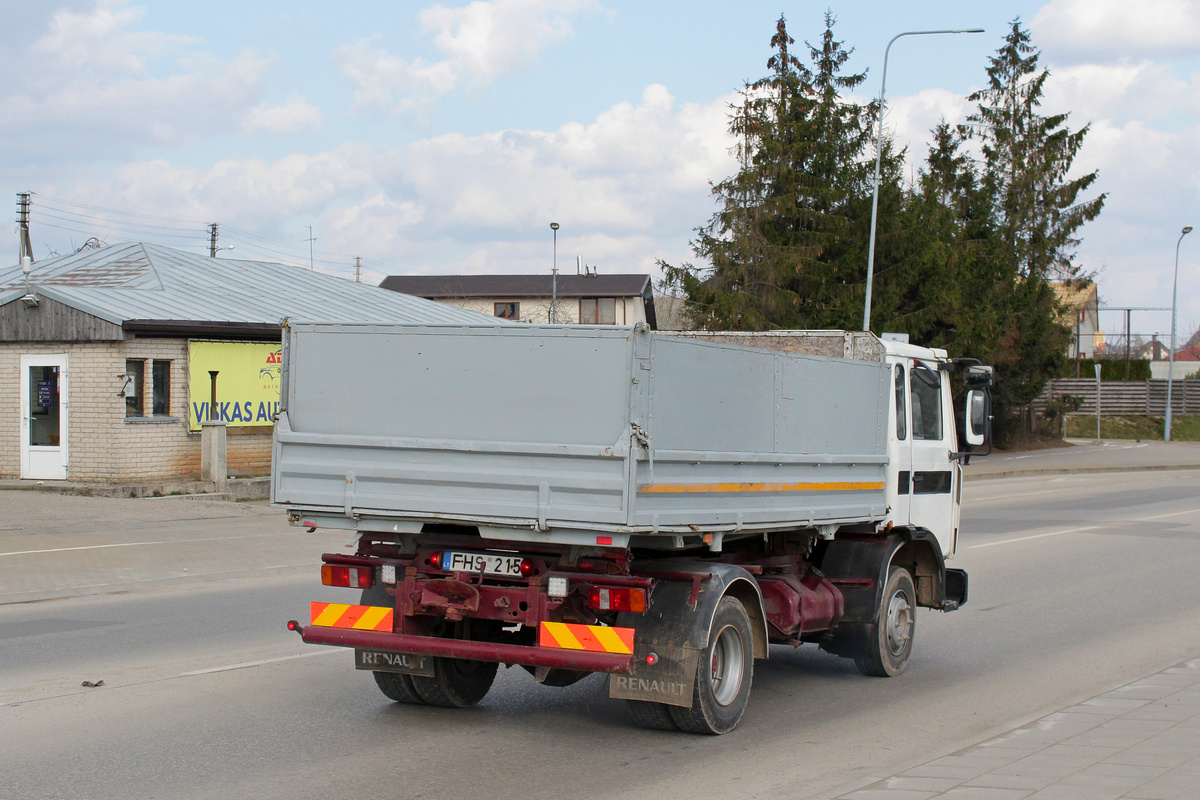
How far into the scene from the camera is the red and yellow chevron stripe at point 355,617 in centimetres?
654

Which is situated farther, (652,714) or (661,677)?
(652,714)

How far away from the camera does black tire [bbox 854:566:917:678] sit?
8266 mm

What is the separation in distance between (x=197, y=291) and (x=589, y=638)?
71.9ft

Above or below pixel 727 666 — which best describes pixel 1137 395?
above

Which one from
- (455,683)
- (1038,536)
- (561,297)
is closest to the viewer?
(455,683)

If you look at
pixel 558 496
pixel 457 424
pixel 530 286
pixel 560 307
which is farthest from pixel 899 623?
pixel 530 286

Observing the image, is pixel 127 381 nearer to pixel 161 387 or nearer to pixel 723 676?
pixel 161 387

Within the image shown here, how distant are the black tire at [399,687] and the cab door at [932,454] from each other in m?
3.69

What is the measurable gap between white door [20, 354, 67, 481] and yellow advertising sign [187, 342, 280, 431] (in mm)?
2226

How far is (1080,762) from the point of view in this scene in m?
5.67

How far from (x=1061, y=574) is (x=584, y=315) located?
183 ft

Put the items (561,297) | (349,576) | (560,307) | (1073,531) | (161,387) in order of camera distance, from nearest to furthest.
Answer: (349,576) < (1073,531) < (161,387) < (561,297) < (560,307)

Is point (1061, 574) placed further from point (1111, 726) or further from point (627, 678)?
point (627, 678)

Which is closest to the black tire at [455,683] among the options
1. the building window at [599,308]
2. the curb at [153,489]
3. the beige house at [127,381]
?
the curb at [153,489]
